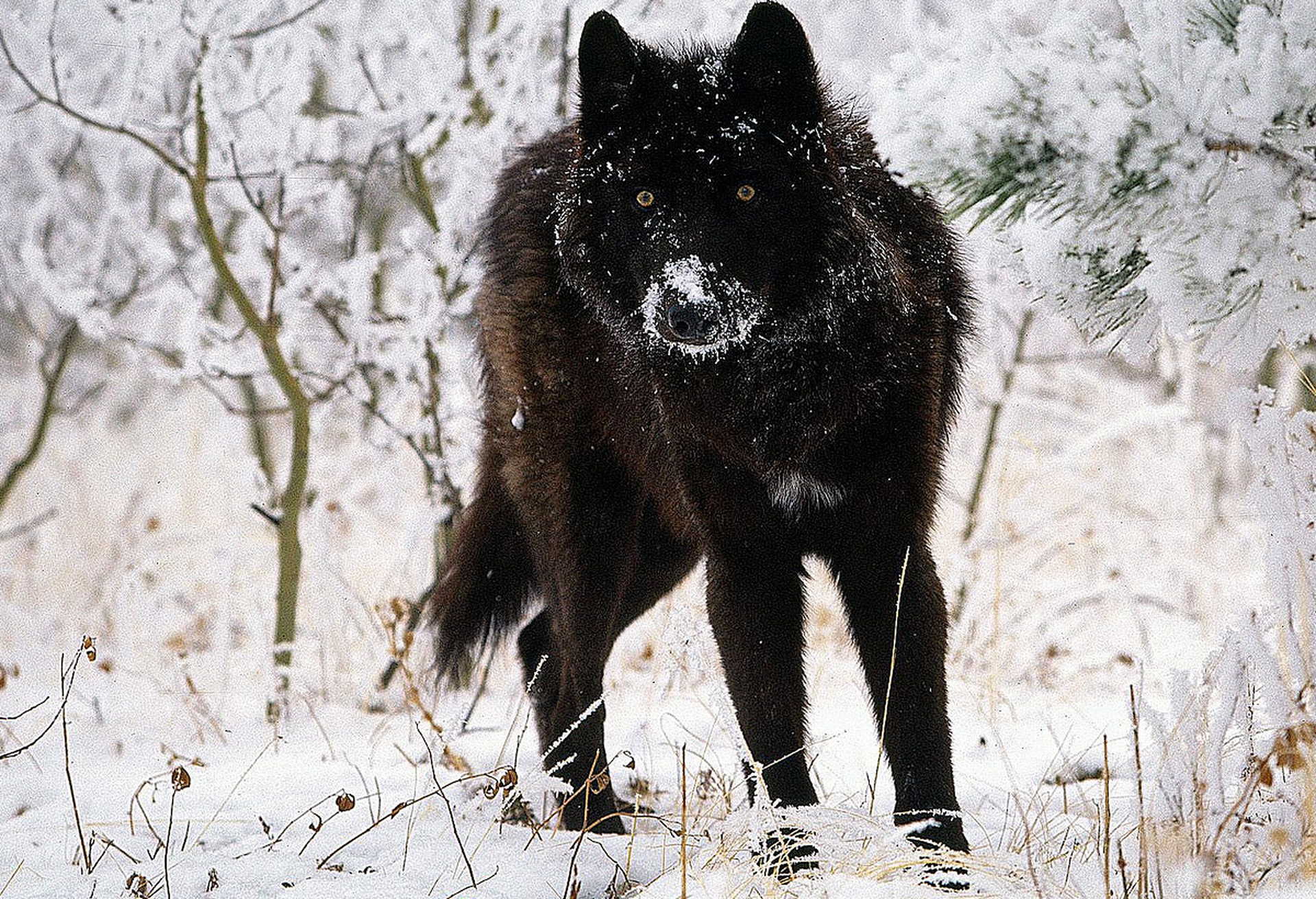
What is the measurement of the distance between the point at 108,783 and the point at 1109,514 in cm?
508

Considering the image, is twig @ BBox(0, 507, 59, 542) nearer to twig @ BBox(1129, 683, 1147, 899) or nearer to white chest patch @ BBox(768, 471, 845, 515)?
white chest patch @ BBox(768, 471, 845, 515)

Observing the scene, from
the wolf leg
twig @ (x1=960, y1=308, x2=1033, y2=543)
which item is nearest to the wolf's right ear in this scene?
the wolf leg

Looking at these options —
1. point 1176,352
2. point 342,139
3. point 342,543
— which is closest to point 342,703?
Answer: point 342,543

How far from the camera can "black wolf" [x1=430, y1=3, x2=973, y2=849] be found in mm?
2516

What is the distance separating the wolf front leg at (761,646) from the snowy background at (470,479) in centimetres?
12

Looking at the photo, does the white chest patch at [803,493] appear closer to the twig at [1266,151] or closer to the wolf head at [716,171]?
the wolf head at [716,171]

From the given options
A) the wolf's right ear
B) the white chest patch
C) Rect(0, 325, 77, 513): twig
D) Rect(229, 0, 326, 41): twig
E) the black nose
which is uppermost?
Rect(229, 0, 326, 41): twig

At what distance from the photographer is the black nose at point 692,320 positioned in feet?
7.73

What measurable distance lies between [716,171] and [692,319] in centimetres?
38

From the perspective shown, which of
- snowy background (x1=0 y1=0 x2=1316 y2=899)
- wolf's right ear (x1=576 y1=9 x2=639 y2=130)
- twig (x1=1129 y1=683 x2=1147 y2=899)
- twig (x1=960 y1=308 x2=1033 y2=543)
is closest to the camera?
snowy background (x1=0 y1=0 x2=1316 y2=899)

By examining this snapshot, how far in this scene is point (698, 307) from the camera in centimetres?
237

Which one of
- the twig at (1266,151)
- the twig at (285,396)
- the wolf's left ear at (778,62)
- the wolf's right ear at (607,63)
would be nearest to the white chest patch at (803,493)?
the wolf's left ear at (778,62)

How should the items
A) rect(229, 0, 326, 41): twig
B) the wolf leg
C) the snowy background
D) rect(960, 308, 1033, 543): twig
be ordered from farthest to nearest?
rect(960, 308, 1033, 543): twig → rect(229, 0, 326, 41): twig → the wolf leg → the snowy background

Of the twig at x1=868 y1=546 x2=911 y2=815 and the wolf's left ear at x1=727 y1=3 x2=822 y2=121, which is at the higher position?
the wolf's left ear at x1=727 y1=3 x2=822 y2=121
